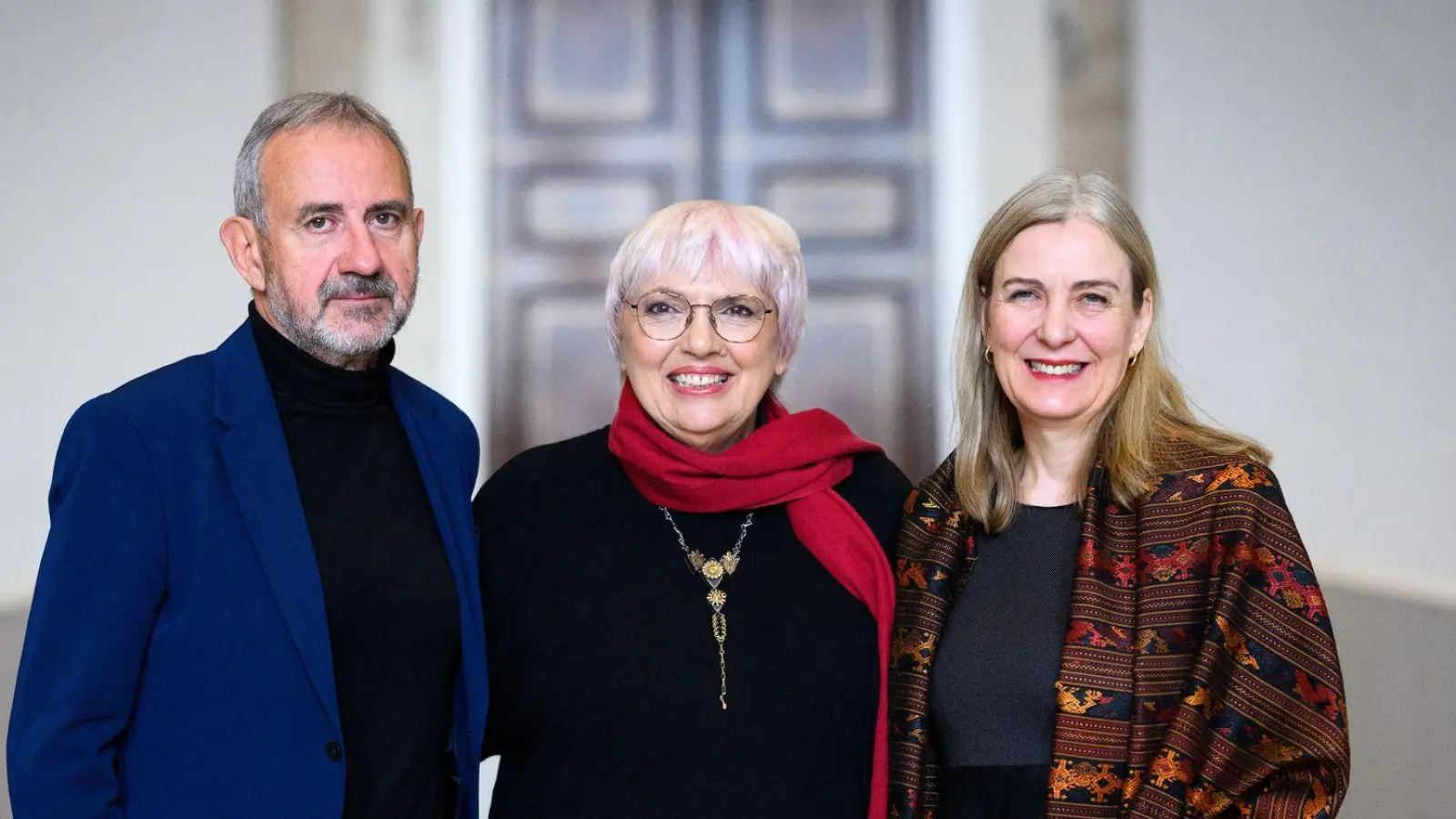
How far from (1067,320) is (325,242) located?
3.77 ft

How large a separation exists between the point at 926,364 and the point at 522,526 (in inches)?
131

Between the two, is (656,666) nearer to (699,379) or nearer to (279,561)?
(699,379)

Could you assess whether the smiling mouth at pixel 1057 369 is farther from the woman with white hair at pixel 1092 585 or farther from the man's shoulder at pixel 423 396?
the man's shoulder at pixel 423 396

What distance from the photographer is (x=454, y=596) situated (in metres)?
2.08

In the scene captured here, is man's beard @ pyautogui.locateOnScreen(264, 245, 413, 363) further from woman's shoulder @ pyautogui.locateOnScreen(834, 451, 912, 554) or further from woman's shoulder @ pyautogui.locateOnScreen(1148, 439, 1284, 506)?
woman's shoulder @ pyautogui.locateOnScreen(1148, 439, 1284, 506)

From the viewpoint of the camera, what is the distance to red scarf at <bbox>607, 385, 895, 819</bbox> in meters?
2.30

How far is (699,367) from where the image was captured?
2334mm

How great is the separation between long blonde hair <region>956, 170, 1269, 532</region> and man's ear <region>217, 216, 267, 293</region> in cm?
115

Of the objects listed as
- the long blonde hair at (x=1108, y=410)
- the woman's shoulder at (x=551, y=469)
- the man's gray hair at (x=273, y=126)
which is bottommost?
the woman's shoulder at (x=551, y=469)

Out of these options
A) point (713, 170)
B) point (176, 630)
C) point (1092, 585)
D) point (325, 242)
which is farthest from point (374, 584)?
point (713, 170)

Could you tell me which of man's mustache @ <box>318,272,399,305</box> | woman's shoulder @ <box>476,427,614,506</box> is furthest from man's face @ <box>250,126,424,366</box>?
woman's shoulder @ <box>476,427,614,506</box>

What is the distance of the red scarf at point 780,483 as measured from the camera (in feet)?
7.55

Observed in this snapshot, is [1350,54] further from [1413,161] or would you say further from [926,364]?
[926,364]

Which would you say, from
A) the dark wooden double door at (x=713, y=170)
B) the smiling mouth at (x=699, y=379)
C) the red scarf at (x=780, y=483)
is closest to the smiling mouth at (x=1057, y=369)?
the red scarf at (x=780, y=483)
